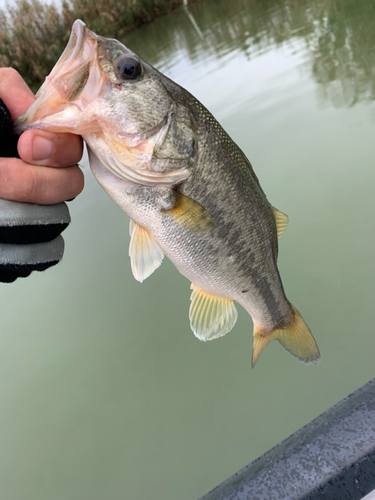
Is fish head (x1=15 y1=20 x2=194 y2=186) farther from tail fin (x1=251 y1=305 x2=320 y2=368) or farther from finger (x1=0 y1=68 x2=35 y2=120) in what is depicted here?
tail fin (x1=251 y1=305 x2=320 y2=368)

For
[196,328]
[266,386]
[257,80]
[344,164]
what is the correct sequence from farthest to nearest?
[257,80] < [344,164] < [266,386] < [196,328]

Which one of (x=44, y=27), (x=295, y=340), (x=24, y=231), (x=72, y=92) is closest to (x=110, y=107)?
(x=72, y=92)

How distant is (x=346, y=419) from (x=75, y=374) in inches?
85.6

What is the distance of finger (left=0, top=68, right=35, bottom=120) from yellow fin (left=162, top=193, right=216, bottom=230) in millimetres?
544

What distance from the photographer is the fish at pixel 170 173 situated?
100 cm

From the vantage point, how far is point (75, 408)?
7.92 feet

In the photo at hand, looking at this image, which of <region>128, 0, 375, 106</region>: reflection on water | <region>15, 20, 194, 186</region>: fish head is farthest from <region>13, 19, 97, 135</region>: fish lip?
<region>128, 0, 375, 106</region>: reflection on water

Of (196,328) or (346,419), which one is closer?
(346,419)

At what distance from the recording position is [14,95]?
1.07 metres

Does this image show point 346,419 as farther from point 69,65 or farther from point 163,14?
point 163,14

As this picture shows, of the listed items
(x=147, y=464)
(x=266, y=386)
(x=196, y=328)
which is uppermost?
(x=196, y=328)

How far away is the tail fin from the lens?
1523 millimetres

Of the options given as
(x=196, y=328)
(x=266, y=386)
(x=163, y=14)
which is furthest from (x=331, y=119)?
(x=163, y=14)

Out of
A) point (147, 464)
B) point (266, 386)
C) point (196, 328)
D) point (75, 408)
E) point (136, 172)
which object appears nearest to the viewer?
point (136, 172)
